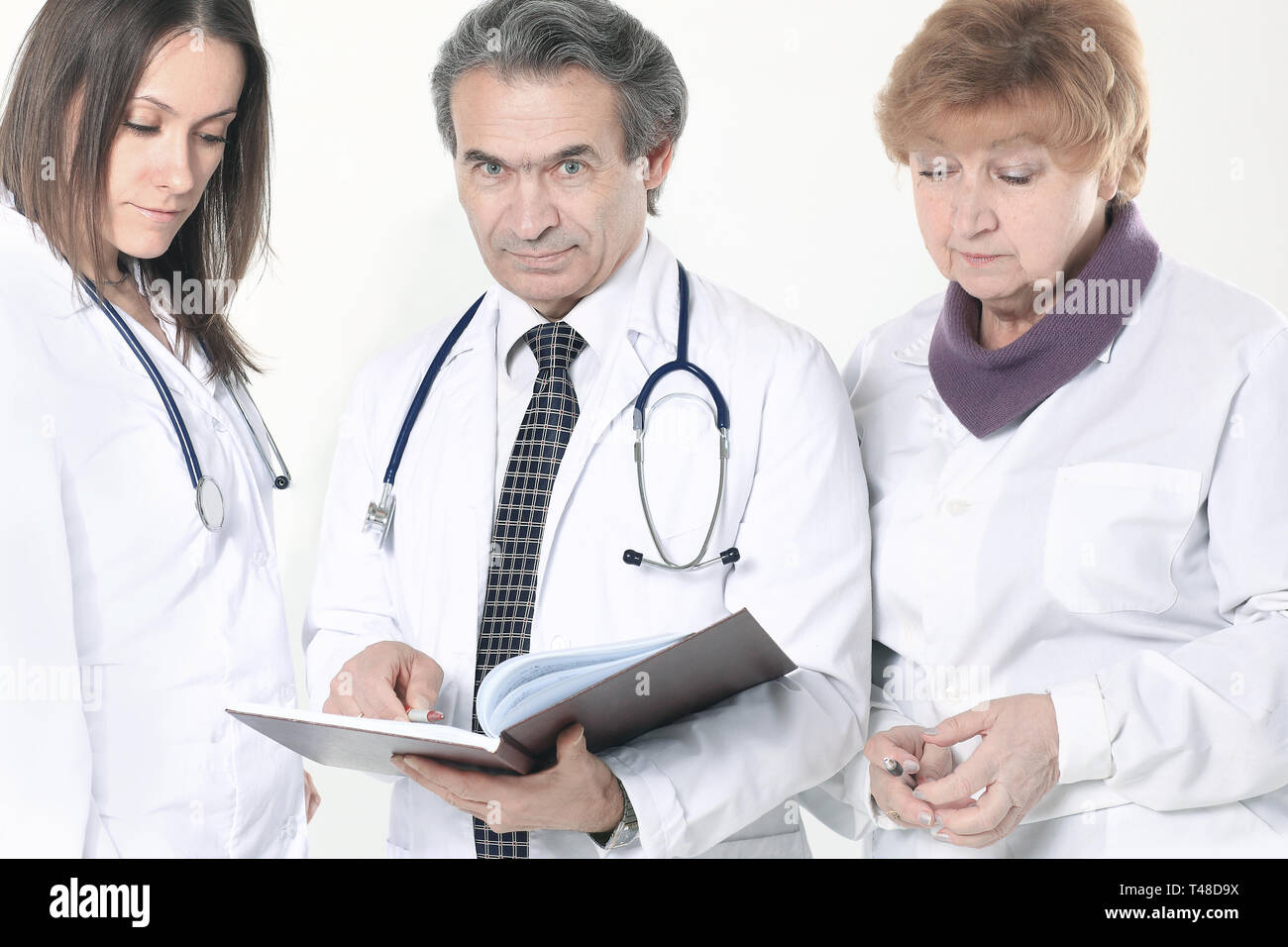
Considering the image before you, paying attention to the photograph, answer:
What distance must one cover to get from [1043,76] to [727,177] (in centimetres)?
100

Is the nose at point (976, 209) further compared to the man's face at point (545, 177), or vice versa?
the man's face at point (545, 177)

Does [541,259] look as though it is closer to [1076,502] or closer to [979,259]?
[979,259]

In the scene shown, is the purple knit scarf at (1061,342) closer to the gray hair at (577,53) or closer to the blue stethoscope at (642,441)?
the blue stethoscope at (642,441)

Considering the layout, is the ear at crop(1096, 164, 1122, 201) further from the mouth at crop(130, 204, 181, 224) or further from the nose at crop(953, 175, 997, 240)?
the mouth at crop(130, 204, 181, 224)

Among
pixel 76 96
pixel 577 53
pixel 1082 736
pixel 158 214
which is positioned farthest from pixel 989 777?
pixel 76 96

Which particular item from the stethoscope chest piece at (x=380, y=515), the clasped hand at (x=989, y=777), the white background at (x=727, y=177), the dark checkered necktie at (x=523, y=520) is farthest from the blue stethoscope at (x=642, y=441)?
the white background at (x=727, y=177)

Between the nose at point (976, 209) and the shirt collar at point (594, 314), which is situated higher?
the nose at point (976, 209)

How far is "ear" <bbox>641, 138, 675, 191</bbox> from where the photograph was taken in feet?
5.76

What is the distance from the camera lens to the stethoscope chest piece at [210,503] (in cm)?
167

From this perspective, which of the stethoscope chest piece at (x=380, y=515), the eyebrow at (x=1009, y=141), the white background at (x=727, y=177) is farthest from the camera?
the white background at (x=727, y=177)

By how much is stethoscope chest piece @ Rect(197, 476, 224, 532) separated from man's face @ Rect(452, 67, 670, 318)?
490 millimetres

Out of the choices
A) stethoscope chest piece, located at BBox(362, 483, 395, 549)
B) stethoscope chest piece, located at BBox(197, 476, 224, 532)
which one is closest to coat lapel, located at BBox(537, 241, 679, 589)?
stethoscope chest piece, located at BBox(362, 483, 395, 549)

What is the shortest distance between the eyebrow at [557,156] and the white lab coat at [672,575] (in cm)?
19
